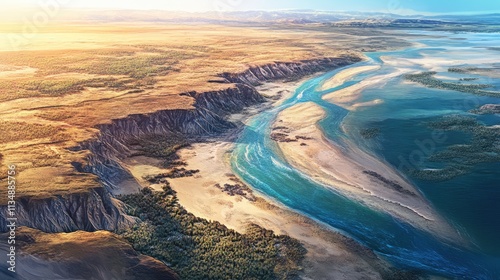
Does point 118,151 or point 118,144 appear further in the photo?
point 118,144

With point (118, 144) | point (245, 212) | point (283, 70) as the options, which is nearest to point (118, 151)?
point (118, 144)

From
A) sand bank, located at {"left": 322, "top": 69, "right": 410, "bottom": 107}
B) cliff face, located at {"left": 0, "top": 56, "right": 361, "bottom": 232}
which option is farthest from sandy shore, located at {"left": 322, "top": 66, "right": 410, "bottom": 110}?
cliff face, located at {"left": 0, "top": 56, "right": 361, "bottom": 232}

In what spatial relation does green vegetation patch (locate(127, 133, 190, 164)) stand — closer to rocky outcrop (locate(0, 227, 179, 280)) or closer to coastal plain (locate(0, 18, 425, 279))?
coastal plain (locate(0, 18, 425, 279))

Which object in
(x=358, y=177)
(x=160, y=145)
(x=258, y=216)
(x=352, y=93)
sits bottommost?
(x=258, y=216)

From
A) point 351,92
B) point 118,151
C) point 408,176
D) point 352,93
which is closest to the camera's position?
point 408,176

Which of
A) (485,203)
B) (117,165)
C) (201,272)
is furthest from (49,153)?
(485,203)

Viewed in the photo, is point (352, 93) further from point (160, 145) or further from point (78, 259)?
point (78, 259)

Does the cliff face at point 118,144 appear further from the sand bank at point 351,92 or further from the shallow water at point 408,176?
the sand bank at point 351,92
